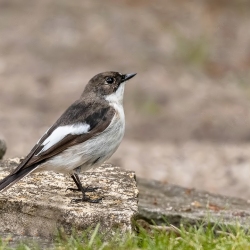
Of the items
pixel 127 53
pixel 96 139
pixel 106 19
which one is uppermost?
pixel 106 19

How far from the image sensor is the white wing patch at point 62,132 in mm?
5836

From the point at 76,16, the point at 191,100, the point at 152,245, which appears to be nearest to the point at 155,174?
the point at 191,100

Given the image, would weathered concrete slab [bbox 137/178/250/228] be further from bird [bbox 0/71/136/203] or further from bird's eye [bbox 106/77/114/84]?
bird's eye [bbox 106/77/114/84]

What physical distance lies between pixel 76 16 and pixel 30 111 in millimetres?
4259

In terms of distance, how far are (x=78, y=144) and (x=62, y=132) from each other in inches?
6.0

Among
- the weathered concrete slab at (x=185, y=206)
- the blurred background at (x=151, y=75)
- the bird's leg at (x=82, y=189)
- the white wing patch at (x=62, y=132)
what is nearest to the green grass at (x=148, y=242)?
the bird's leg at (x=82, y=189)

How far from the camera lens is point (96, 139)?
5945mm

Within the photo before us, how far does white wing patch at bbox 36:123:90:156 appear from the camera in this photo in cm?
584

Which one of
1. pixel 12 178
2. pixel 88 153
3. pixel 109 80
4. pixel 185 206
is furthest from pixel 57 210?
pixel 185 206

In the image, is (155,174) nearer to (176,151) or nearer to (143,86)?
(176,151)

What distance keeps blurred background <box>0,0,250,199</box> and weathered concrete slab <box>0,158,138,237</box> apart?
161 inches

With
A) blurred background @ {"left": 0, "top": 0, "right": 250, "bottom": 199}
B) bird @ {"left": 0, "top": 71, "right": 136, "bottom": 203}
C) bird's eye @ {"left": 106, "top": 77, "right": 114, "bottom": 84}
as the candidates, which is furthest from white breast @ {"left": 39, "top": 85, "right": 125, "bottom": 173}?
blurred background @ {"left": 0, "top": 0, "right": 250, "bottom": 199}

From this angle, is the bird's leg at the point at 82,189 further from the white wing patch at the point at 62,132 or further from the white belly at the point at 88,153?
the white wing patch at the point at 62,132

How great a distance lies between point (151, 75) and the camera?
14.1 meters
